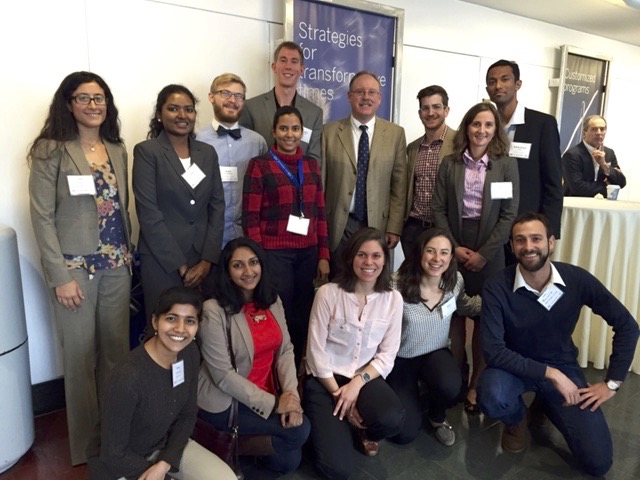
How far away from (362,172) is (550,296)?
119cm

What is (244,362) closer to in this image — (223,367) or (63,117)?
(223,367)

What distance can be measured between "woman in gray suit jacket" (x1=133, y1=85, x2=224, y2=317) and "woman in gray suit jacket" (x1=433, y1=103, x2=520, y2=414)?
4.15ft

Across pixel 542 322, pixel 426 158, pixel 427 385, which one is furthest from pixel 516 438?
pixel 426 158

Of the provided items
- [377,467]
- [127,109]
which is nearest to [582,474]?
[377,467]

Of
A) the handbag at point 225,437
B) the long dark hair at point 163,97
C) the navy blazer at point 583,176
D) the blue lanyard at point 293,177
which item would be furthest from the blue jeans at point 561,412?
the navy blazer at point 583,176

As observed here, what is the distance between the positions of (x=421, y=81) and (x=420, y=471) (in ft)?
11.0

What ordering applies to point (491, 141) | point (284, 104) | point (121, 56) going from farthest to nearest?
point (284, 104)
point (121, 56)
point (491, 141)

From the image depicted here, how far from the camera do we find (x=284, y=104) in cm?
290

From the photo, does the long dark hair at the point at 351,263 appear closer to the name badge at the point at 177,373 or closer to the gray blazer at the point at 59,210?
the name badge at the point at 177,373

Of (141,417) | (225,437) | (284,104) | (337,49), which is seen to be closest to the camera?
(141,417)

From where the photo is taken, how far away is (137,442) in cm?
174

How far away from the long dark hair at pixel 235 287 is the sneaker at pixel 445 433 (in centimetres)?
110

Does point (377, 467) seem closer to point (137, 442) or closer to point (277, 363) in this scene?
point (277, 363)

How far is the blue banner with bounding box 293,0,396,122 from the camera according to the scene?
353 centimetres
